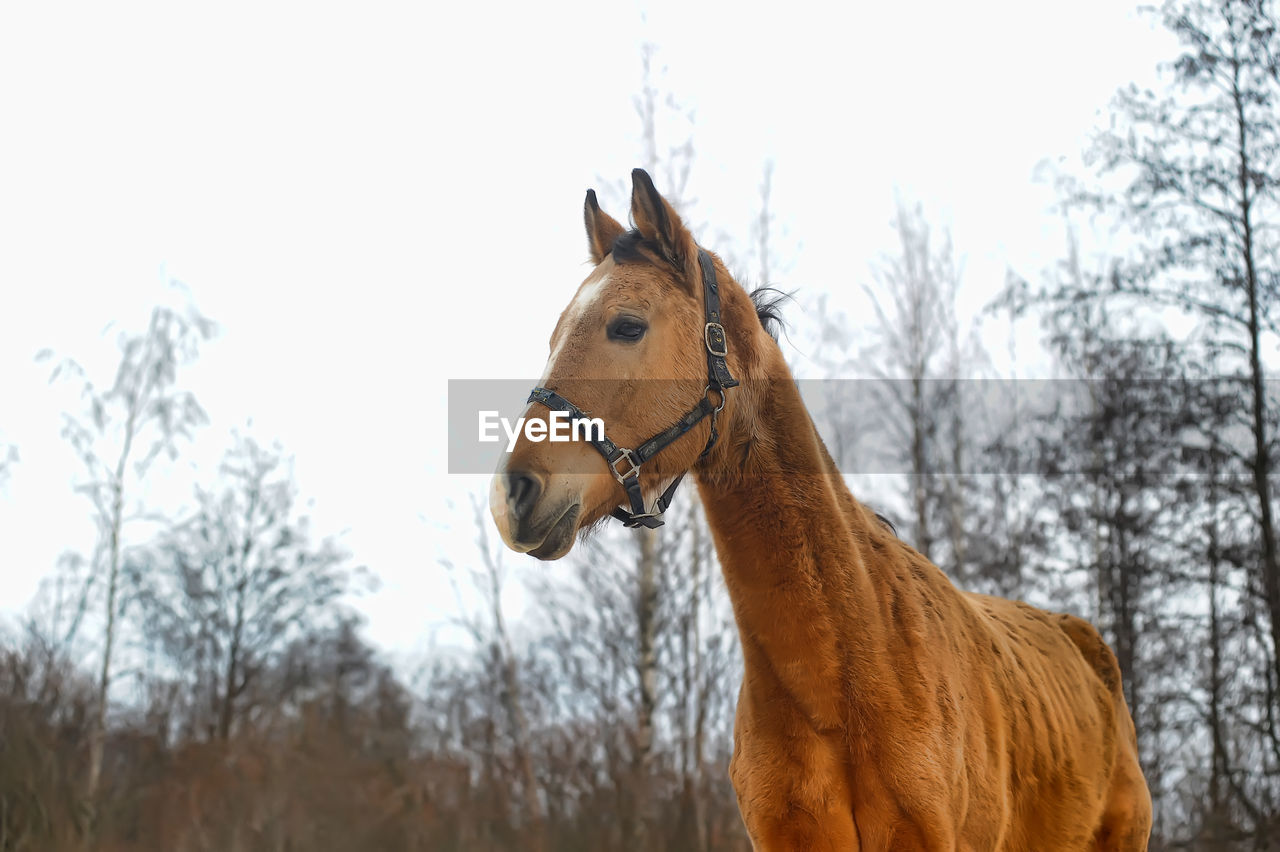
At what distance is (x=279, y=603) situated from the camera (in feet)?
95.7

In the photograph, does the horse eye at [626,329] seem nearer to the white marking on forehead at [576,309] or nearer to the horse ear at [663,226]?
the white marking on forehead at [576,309]

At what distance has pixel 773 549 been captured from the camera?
10.8ft

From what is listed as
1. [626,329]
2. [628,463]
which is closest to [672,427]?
[628,463]

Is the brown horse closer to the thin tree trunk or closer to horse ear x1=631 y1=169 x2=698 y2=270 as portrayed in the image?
horse ear x1=631 y1=169 x2=698 y2=270

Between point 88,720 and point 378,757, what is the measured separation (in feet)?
10.8

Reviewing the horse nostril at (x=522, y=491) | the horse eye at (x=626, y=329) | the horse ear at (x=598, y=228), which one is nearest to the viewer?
the horse nostril at (x=522, y=491)

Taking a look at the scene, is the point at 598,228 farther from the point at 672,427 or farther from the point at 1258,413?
the point at 1258,413

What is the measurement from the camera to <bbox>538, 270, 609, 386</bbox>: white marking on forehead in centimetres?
309

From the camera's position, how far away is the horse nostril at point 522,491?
273cm

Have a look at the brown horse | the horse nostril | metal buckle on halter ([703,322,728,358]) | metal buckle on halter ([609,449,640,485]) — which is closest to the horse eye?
the brown horse

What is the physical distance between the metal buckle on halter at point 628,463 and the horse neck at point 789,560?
0.39 meters

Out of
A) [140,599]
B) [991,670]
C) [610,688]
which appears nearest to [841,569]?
[991,670]

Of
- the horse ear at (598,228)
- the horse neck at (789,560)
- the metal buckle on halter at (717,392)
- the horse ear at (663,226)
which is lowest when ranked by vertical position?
the horse neck at (789,560)

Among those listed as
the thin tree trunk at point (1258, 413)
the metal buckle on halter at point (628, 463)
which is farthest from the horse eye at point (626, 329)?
the thin tree trunk at point (1258, 413)
